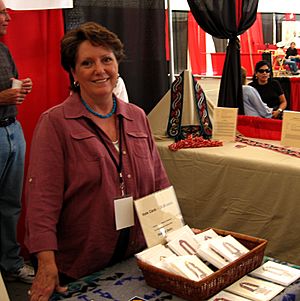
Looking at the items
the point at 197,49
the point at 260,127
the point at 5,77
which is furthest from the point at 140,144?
the point at 197,49

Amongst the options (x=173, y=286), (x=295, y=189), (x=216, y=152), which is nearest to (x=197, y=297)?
(x=173, y=286)

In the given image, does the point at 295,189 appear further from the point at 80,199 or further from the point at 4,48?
the point at 4,48

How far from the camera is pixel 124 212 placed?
57.0 inches

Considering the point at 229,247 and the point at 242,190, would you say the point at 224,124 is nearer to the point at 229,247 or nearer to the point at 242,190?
the point at 242,190

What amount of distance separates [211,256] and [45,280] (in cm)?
45

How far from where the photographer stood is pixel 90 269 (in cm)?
147

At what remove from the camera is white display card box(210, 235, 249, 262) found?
51.8 inches

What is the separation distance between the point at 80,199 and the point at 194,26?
7.61 meters

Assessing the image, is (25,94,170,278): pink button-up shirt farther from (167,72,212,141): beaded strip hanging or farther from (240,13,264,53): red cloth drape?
(240,13,264,53): red cloth drape

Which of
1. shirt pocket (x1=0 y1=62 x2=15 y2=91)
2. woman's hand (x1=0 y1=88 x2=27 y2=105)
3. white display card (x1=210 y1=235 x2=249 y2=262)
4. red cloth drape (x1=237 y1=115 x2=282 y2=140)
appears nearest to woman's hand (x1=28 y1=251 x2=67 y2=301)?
white display card (x1=210 y1=235 x2=249 y2=262)

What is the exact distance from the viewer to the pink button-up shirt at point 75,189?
4.52 ft

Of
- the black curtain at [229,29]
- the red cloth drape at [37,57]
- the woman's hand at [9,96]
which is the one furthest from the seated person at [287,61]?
the woman's hand at [9,96]

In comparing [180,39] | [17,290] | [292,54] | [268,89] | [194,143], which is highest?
[180,39]

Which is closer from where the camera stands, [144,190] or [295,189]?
[144,190]
